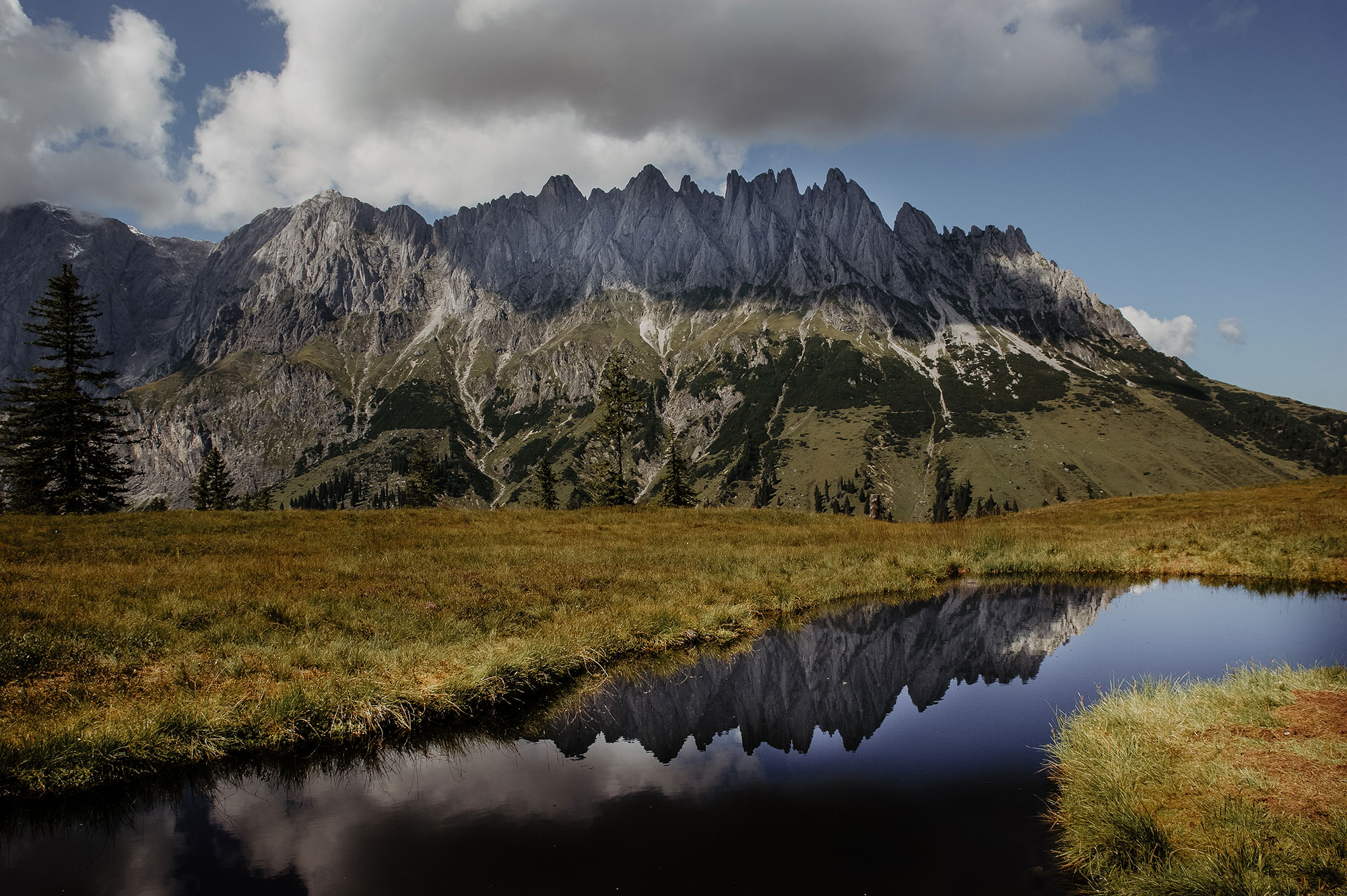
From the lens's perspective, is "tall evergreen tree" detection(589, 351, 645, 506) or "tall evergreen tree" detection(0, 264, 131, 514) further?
"tall evergreen tree" detection(589, 351, 645, 506)

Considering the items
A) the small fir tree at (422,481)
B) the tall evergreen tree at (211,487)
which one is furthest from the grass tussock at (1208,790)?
the tall evergreen tree at (211,487)

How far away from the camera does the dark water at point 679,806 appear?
365 inches

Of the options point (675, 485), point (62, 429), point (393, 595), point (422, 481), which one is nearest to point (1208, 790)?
point (393, 595)

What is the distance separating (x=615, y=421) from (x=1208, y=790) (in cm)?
6442

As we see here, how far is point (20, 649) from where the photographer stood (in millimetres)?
14891

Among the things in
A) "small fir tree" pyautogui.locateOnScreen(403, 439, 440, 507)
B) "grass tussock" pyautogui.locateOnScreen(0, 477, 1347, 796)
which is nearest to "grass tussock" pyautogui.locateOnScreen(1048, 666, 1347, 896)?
"grass tussock" pyautogui.locateOnScreen(0, 477, 1347, 796)

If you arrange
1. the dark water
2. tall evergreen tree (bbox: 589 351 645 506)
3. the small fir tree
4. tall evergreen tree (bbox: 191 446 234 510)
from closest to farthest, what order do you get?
the dark water
tall evergreen tree (bbox: 589 351 645 506)
tall evergreen tree (bbox: 191 446 234 510)
the small fir tree

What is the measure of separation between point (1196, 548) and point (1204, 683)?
29851 millimetres

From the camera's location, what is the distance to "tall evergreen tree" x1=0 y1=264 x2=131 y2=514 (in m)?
52.8

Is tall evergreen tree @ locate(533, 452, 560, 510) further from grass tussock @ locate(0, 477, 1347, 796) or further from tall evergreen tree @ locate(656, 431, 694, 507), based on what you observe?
grass tussock @ locate(0, 477, 1347, 796)

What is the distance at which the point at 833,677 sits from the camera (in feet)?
63.7

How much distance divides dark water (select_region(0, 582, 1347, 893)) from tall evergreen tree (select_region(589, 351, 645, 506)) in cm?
5398

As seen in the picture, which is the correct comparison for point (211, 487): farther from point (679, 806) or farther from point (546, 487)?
point (679, 806)

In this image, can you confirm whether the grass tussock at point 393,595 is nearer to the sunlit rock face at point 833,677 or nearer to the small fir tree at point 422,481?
the sunlit rock face at point 833,677
